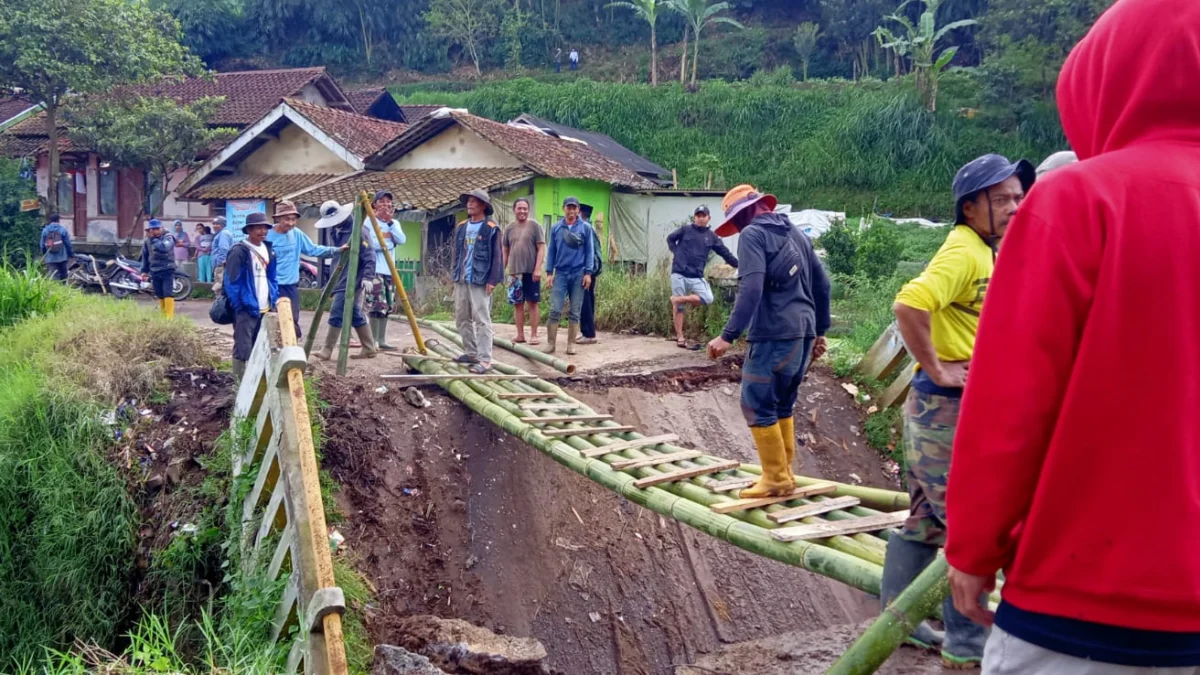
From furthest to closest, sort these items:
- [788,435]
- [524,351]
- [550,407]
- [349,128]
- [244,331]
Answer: [349,128] < [524,351] < [550,407] < [244,331] < [788,435]

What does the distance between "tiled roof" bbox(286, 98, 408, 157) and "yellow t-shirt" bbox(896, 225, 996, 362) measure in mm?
14561

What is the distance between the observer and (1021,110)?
22844mm

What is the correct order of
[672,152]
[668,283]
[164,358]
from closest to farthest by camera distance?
[164,358] < [668,283] < [672,152]

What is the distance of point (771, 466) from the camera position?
402 cm

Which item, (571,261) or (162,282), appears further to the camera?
(162,282)

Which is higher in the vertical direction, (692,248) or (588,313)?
(692,248)

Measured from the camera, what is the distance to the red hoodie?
134 cm

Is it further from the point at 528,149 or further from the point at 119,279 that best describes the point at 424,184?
the point at 119,279

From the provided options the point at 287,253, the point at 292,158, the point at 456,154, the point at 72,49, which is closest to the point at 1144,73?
the point at 287,253

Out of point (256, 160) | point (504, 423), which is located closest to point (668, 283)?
point (504, 423)

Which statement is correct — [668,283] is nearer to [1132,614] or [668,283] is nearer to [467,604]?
[467,604]

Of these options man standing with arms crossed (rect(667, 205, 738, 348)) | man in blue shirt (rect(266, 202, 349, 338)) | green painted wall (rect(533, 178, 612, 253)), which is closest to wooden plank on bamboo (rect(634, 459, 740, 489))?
man in blue shirt (rect(266, 202, 349, 338))

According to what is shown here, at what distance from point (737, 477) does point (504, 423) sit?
1.68 meters

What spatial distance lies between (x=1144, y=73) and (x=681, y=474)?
3275 mm
